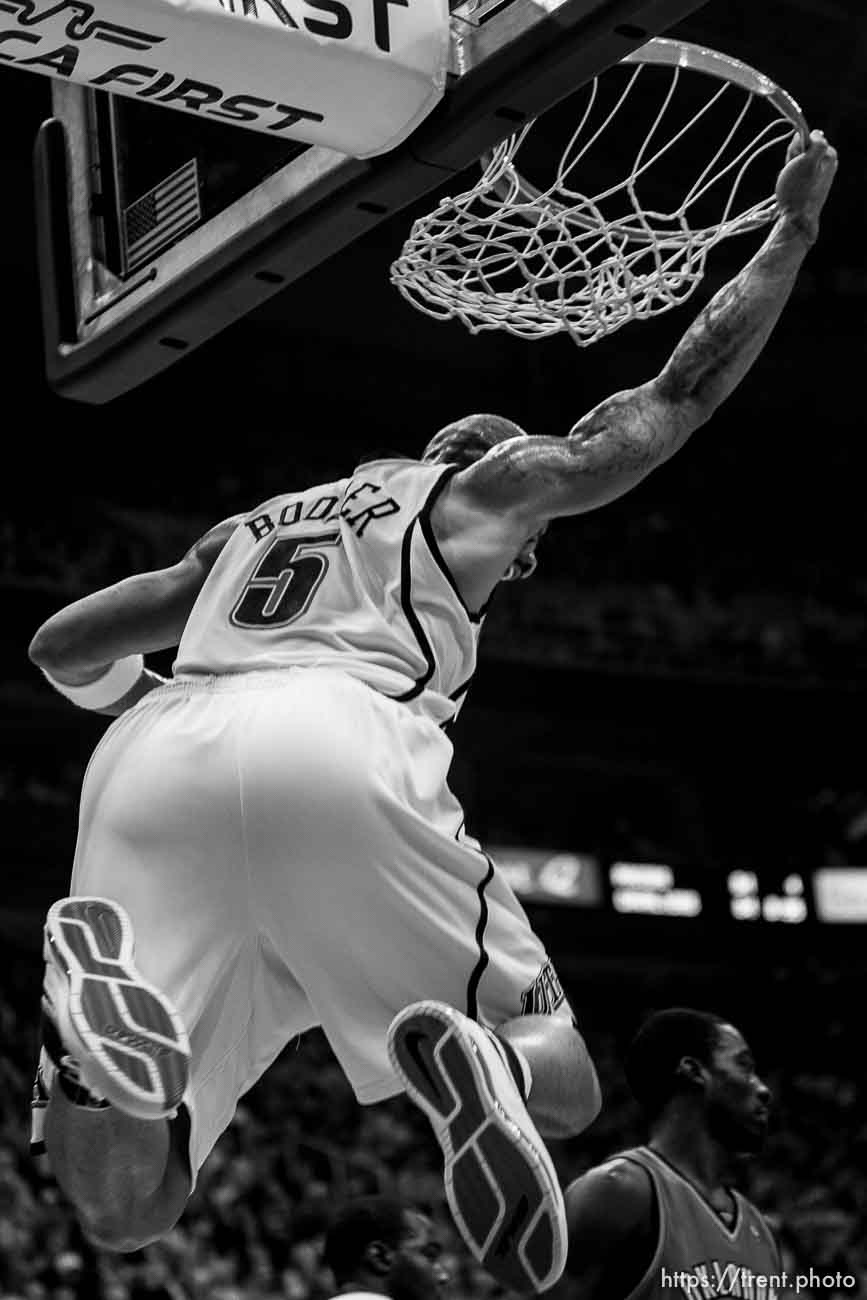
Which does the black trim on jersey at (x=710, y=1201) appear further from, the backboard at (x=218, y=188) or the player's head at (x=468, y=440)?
the backboard at (x=218, y=188)

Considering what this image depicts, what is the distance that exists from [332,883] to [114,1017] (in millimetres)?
402

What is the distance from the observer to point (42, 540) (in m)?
16.0

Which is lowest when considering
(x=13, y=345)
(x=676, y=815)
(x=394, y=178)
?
(x=676, y=815)

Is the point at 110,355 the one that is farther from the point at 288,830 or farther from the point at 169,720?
the point at 288,830

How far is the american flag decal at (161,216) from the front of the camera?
380cm

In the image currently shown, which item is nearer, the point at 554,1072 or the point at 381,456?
the point at 554,1072

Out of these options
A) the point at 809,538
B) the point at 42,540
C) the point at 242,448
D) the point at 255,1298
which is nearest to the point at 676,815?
the point at 809,538

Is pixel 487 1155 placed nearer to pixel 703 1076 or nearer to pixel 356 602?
pixel 356 602

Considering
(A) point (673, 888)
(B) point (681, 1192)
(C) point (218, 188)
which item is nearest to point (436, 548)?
(C) point (218, 188)

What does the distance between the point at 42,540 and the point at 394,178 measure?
13.0 meters

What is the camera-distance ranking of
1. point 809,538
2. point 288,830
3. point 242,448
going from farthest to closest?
point 809,538, point 242,448, point 288,830

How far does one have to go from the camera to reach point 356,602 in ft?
11.5

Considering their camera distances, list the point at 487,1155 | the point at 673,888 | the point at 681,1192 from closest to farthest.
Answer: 1. the point at 487,1155
2. the point at 681,1192
3. the point at 673,888

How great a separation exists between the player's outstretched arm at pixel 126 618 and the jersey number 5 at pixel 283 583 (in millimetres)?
175
